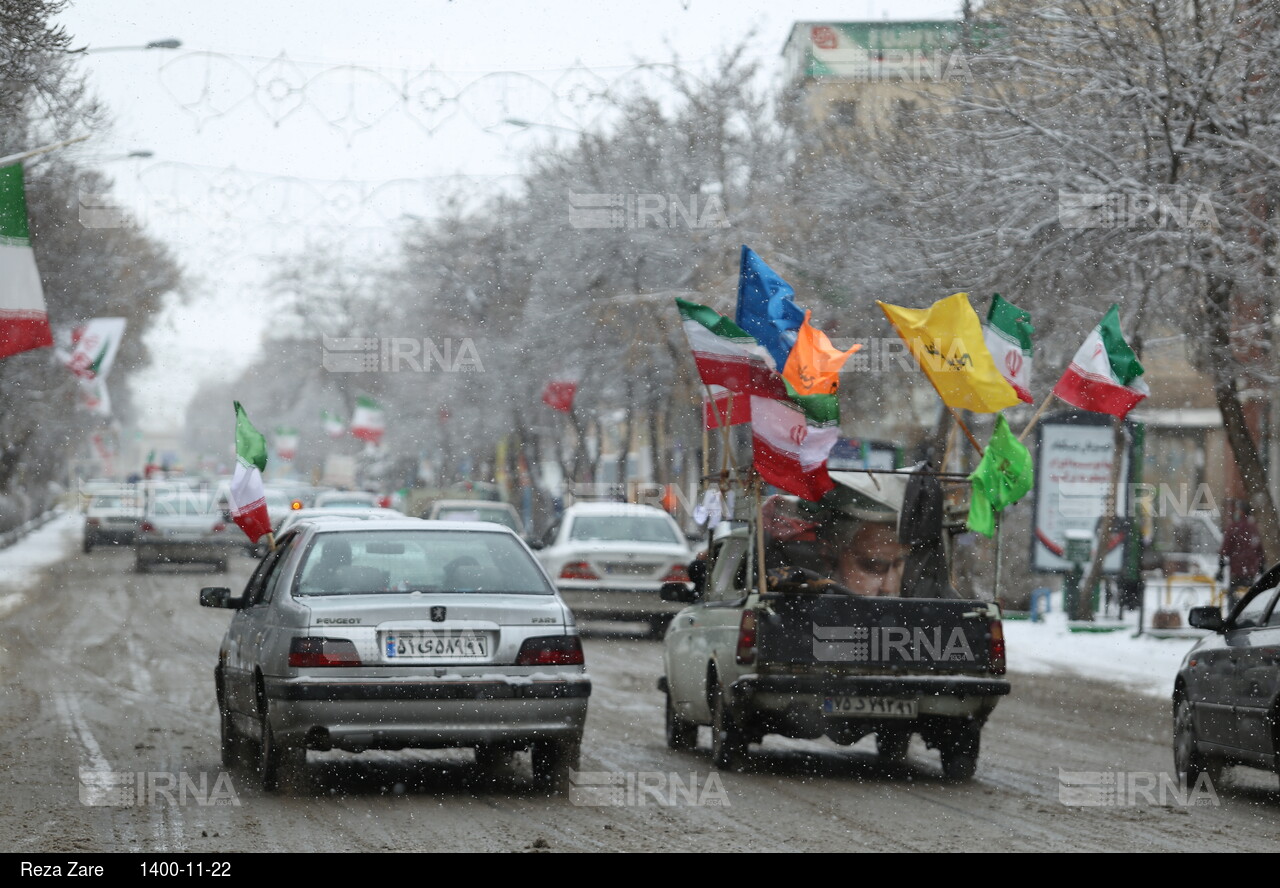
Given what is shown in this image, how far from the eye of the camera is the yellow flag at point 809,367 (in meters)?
11.3

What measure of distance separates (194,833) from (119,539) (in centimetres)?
4206

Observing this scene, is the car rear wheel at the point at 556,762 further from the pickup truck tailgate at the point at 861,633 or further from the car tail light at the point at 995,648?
the car tail light at the point at 995,648

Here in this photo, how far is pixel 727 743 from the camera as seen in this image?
1130 cm

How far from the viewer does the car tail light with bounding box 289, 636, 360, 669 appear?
374 inches

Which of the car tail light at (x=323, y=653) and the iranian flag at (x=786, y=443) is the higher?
the iranian flag at (x=786, y=443)

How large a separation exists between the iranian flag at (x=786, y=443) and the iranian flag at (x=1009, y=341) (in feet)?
11.1

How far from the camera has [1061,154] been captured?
1778 centimetres

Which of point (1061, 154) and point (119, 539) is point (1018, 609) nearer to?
point (1061, 154)

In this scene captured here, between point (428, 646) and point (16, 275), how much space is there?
980 centimetres

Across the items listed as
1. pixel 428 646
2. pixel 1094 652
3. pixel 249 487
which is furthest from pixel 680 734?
pixel 1094 652

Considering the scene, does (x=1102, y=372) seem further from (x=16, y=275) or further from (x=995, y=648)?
(x=16, y=275)

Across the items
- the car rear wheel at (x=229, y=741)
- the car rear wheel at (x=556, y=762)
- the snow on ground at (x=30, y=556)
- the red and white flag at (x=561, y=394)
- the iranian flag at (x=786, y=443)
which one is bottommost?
the snow on ground at (x=30, y=556)

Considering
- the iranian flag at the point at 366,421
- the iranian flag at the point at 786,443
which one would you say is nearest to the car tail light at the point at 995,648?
the iranian flag at the point at 786,443
